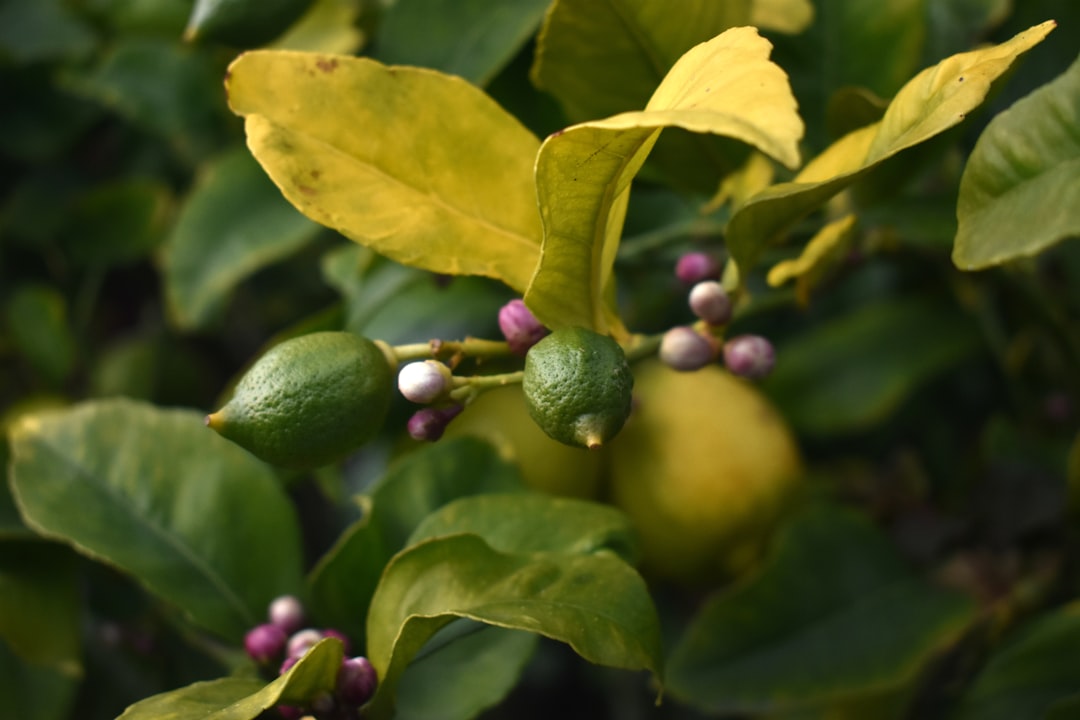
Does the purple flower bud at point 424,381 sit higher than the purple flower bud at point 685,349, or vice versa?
the purple flower bud at point 424,381

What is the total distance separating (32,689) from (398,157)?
616 millimetres

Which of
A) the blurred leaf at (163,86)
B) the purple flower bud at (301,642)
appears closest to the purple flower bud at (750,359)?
the purple flower bud at (301,642)

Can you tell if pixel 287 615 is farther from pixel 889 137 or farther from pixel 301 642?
pixel 889 137

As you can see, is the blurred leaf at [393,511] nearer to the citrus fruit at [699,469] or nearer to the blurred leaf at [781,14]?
the citrus fruit at [699,469]

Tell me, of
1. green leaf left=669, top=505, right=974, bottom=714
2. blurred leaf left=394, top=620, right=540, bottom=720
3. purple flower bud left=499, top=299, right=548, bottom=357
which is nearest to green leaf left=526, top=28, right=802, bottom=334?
purple flower bud left=499, top=299, right=548, bottom=357

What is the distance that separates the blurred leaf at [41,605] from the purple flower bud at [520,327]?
0.49m

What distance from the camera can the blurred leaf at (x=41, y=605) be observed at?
85cm

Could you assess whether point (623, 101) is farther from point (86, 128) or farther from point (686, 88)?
point (86, 128)

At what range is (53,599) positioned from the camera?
899mm

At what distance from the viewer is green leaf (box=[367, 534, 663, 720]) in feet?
1.95

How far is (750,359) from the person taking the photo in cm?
71

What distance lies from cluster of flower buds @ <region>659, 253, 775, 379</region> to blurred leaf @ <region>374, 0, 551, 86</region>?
30cm

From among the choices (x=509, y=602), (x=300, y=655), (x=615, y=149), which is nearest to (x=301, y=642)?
(x=300, y=655)

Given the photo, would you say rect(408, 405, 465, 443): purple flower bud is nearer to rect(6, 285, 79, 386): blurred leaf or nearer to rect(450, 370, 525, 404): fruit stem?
rect(450, 370, 525, 404): fruit stem
